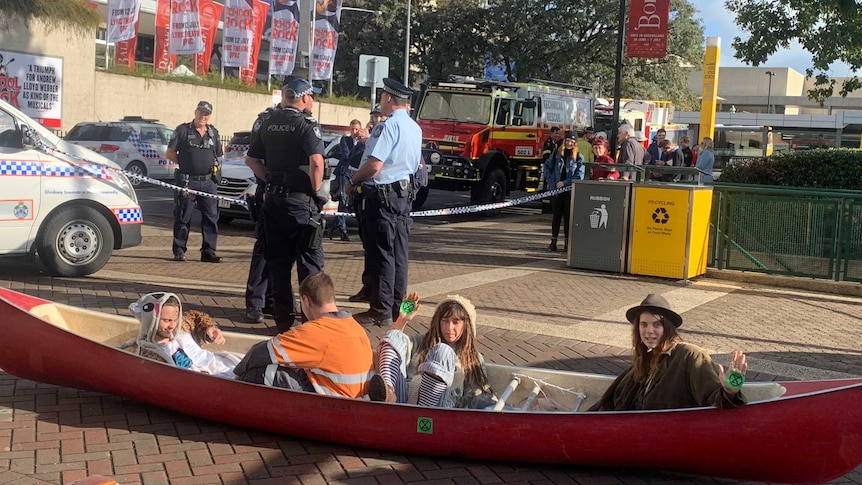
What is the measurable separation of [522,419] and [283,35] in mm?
29465

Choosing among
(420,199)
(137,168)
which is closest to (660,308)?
(420,199)

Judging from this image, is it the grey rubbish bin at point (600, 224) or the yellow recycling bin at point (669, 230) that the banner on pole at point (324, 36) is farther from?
the yellow recycling bin at point (669, 230)

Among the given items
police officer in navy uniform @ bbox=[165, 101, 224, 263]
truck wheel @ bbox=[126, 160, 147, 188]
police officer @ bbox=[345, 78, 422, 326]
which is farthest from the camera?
truck wheel @ bbox=[126, 160, 147, 188]

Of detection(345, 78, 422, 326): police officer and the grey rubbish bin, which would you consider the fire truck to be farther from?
detection(345, 78, 422, 326): police officer

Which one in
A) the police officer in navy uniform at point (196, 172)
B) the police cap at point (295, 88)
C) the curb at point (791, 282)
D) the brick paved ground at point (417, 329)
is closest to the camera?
the brick paved ground at point (417, 329)

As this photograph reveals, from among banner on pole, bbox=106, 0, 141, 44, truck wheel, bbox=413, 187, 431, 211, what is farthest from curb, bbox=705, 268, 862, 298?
banner on pole, bbox=106, 0, 141, 44

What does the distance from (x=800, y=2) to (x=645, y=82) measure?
2733 cm

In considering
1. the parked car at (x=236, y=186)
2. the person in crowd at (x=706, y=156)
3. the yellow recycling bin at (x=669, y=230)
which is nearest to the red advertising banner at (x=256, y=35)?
the parked car at (x=236, y=186)

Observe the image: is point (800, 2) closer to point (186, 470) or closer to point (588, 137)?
point (588, 137)

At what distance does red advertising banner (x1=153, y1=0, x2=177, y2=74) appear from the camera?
32562mm

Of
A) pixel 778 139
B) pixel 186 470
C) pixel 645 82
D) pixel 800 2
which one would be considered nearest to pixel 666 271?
pixel 800 2

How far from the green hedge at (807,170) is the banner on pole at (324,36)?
20792mm

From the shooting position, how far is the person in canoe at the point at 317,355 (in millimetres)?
4977

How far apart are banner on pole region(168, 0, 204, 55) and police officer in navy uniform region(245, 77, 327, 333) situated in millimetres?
24841
